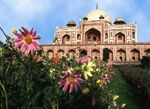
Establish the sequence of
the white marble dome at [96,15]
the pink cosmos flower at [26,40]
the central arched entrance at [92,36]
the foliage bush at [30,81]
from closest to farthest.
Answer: the pink cosmos flower at [26,40] < the foliage bush at [30,81] < the central arched entrance at [92,36] < the white marble dome at [96,15]

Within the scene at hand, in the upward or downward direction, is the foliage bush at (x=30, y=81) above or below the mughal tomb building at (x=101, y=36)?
below

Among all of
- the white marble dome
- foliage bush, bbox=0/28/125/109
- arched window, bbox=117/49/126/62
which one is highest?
the white marble dome

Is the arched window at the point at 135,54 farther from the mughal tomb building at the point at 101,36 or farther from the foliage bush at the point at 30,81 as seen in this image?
the foliage bush at the point at 30,81

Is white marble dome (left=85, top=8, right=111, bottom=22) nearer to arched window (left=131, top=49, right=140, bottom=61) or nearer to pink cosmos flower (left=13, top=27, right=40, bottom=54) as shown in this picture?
arched window (left=131, top=49, right=140, bottom=61)

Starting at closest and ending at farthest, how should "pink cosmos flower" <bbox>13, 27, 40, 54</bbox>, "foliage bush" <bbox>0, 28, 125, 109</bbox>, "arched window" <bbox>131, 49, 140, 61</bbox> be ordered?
"pink cosmos flower" <bbox>13, 27, 40, 54</bbox>
"foliage bush" <bbox>0, 28, 125, 109</bbox>
"arched window" <bbox>131, 49, 140, 61</bbox>

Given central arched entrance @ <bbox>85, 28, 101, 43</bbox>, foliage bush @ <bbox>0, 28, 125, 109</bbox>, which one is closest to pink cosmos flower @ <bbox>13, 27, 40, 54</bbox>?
foliage bush @ <bbox>0, 28, 125, 109</bbox>

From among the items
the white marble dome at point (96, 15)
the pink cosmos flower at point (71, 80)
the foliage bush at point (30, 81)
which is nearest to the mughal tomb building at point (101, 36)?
the white marble dome at point (96, 15)

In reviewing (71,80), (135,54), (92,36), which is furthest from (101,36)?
(71,80)

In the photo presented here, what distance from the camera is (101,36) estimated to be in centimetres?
7062

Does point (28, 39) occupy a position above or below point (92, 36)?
below

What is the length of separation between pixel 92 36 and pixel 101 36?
77.1 inches

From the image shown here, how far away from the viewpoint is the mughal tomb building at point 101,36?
63.1m

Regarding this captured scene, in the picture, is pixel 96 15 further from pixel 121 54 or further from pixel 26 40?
pixel 26 40

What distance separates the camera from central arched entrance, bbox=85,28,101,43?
71.6 m
